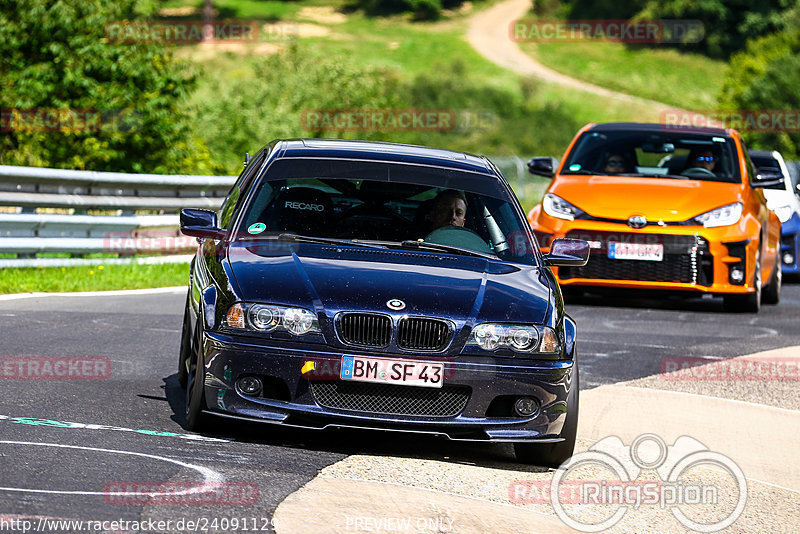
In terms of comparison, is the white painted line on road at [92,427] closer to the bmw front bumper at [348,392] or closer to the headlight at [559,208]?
the bmw front bumper at [348,392]

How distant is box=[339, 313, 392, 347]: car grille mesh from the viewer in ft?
21.0

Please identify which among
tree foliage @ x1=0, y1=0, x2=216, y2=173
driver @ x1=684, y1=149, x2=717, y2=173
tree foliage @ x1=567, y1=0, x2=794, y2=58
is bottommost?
tree foliage @ x1=567, y1=0, x2=794, y2=58

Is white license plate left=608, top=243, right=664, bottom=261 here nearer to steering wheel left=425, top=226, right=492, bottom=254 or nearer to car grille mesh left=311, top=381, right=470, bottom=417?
steering wheel left=425, top=226, right=492, bottom=254

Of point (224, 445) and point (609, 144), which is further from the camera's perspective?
point (609, 144)

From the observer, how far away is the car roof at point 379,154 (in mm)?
7984

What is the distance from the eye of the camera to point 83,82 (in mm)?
24516

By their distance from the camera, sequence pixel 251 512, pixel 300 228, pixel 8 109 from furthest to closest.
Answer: pixel 8 109 → pixel 300 228 → pixel 251 512

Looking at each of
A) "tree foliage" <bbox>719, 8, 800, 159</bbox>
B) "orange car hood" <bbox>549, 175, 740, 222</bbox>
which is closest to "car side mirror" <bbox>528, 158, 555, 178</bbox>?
"orange car hood" <bbox>549, 175, 740, 222</bbox>

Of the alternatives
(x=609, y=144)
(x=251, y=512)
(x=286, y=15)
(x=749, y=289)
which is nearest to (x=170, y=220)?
(x=609, y=144)

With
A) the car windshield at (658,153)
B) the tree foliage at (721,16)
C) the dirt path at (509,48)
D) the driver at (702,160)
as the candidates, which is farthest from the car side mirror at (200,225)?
the tree foliage at (721,16)

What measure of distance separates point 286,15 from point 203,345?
11532 cm

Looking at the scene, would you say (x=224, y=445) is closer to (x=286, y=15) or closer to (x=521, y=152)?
(x=521, y=152)

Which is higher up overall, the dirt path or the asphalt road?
the asphalt road

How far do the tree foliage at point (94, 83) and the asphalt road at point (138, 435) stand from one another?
12.6 metres
